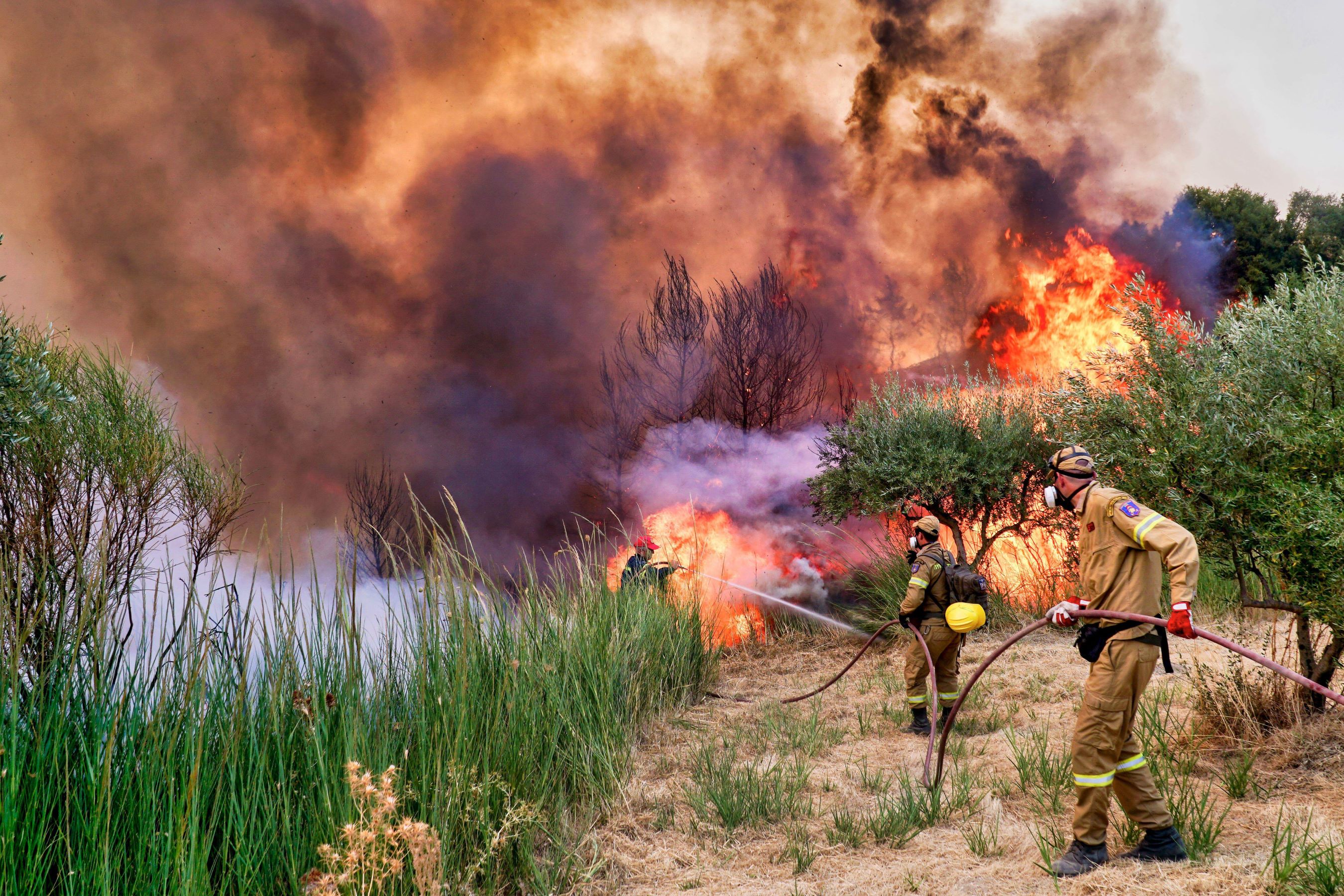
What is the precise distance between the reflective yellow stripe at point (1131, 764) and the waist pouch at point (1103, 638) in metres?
0.47

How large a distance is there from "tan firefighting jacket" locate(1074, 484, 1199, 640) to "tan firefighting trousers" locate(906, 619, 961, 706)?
2.98 meters

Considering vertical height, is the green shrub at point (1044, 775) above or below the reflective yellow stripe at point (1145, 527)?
below

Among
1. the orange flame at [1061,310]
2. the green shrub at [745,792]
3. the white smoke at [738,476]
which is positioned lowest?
the green shrub at [745,792]

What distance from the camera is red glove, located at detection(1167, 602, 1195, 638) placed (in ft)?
11.6

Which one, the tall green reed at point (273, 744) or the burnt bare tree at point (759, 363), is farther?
Result: the burnt bare tree at point (759, 363)

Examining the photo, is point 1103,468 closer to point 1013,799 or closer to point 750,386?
point 1013,799

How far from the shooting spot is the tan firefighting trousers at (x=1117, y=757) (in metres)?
3.91

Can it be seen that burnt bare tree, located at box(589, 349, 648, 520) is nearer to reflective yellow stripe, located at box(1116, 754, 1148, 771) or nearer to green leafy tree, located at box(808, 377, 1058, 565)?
green leafy tree, located at box(808, 377, 1058, 565)

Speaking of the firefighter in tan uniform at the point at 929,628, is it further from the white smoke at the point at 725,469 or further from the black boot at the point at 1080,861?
the white smoke at the point at 725,469

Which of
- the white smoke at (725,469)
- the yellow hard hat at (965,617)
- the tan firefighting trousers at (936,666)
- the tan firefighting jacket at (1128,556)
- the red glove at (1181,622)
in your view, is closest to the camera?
the red glove at (1181,622)

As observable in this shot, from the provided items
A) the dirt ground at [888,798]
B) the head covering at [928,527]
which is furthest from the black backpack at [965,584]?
the dirt ground at [888,798]

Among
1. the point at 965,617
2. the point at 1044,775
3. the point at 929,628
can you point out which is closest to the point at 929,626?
the point at 929,628

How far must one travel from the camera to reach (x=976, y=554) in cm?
1267

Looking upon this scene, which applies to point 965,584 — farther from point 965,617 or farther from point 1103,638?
point 1103,638
